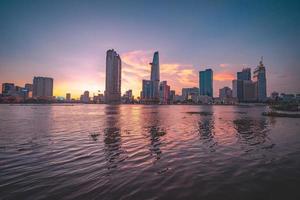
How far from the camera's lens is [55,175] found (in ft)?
39.4

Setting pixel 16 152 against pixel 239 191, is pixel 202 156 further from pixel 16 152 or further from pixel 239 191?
pixel 16 152

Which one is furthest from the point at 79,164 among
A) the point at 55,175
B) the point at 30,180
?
the point at 30,180

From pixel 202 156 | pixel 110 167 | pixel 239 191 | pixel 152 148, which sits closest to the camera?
pixel 239 191

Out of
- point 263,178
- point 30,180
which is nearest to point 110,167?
point 30,180

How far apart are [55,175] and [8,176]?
3.13 metres

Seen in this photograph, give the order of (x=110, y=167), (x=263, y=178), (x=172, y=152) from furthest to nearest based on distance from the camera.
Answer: (x=172, y=152)
(x=110, y=167)
(x=263, y=178)

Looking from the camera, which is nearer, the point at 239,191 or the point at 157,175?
the point at 239,191

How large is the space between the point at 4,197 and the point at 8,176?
3.38 m

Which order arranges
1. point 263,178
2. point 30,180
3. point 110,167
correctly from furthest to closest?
point 110,167 → point 263,178 → point 30,180

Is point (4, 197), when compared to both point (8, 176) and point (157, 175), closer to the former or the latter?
point (8, 176)

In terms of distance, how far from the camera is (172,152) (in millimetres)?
18594

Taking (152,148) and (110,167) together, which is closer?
(110,167)

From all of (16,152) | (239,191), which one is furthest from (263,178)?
(16,152)

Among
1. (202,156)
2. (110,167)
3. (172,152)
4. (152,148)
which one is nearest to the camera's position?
(110,167)
